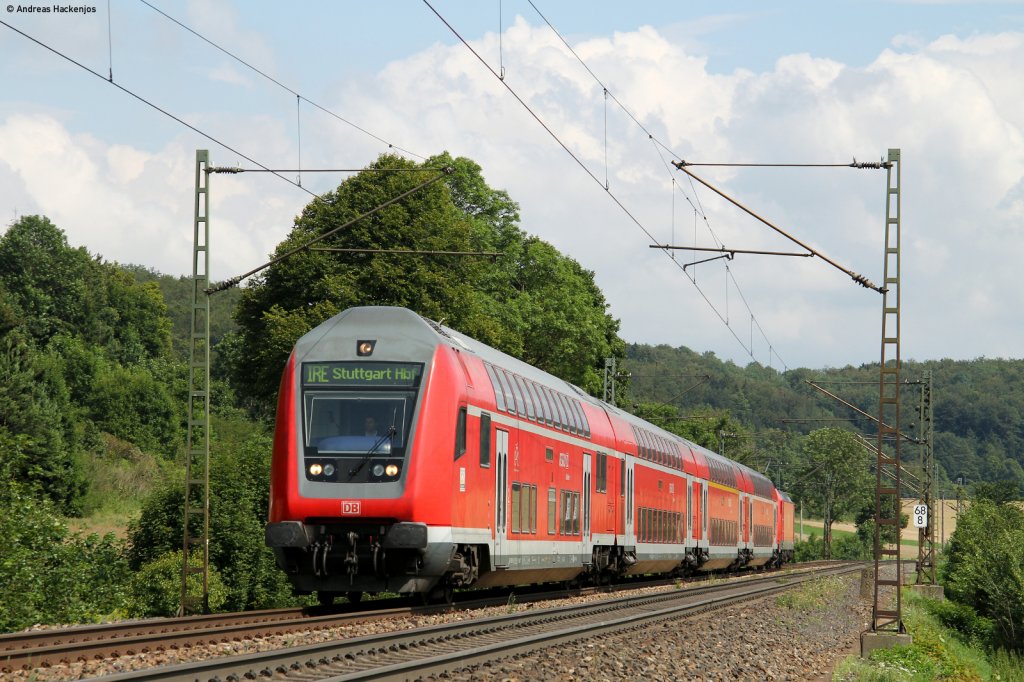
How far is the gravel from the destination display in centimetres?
351

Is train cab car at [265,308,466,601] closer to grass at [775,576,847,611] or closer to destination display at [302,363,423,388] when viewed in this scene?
destination display at [302,363,423,388]

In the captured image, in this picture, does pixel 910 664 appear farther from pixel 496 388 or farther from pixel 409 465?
pixel 496 388

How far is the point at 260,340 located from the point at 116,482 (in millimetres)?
27220

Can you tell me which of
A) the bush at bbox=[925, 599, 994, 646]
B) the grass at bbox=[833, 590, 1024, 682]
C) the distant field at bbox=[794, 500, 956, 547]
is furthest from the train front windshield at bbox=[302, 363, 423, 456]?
the distant field at bbox=[794, 500, 956, 547]

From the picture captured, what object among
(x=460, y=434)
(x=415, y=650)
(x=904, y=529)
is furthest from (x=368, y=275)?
(x=904, y=529)

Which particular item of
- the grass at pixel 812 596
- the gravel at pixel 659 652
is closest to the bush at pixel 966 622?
the grass at pixel 812 596

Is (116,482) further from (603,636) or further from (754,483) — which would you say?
(603,636)

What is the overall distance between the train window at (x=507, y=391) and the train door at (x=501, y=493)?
57 centimetres

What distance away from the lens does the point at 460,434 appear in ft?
70.3

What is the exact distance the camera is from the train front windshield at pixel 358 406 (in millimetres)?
20359

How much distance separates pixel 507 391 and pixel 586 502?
5.90 meters

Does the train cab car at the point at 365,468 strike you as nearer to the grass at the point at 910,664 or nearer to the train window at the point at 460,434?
the train window at the point at 460,434

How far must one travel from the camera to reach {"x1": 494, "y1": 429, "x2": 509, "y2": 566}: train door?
23391 mm

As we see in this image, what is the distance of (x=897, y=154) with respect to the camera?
853 inches
